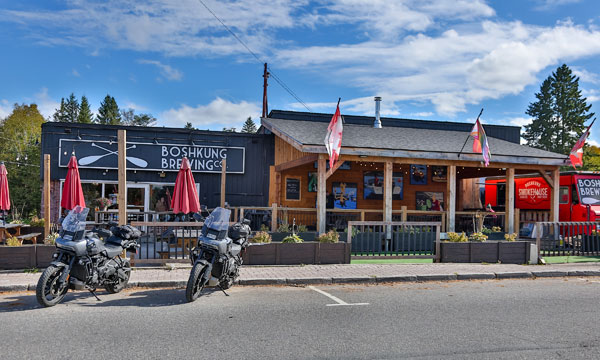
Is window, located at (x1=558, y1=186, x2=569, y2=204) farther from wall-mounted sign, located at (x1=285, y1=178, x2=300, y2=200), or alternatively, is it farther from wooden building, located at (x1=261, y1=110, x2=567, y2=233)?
wall-mounted sign, located at (x1=285, y1=178, x2=300, y2=200)

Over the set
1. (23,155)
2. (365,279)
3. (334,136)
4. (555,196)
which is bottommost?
(365,279)

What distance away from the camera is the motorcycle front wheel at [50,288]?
265 inches

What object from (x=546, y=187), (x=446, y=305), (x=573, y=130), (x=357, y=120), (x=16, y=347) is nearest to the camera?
(x=16, y=347)

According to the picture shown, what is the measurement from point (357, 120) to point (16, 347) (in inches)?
817

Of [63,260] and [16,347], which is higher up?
[63,260]

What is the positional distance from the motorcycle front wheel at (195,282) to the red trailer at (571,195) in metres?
14.0

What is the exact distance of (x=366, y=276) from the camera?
32.5ft

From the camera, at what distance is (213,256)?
7625mm

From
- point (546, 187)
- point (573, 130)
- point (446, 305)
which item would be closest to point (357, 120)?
point (546, 187)

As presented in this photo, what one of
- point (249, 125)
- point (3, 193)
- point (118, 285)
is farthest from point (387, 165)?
point (249, 125)

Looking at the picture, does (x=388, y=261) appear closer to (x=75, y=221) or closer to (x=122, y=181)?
(x=122, y=181)

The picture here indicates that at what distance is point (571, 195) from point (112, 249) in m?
16.5

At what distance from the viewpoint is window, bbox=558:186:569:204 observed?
18391mm

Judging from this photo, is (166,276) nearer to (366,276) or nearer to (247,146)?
(366,276)
